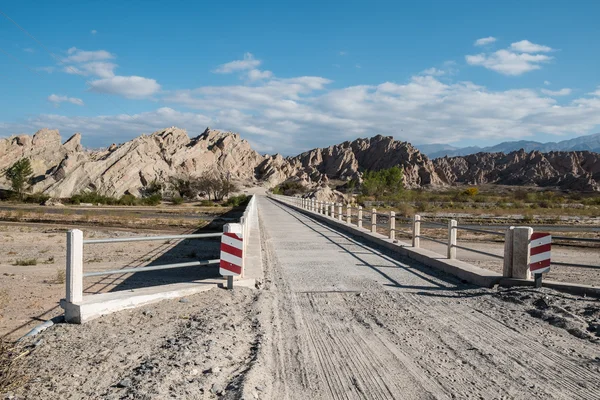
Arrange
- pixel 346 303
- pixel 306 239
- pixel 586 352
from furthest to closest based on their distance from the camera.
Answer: pixel 306 239 → pixel 346 303 → pixel 586 352

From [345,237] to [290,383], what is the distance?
570 inches

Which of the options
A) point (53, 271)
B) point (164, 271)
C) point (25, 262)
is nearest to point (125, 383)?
point (164, 271)

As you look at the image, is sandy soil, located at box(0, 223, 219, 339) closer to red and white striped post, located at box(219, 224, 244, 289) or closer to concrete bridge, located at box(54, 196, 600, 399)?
red and white striped post, located at box(219, 224, 244, 289)

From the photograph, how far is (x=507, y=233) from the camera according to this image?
30.0ft

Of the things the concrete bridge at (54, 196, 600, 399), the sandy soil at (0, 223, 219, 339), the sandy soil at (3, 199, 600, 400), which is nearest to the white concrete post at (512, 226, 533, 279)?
the concrete bridge at (54, 196, 600, 399)

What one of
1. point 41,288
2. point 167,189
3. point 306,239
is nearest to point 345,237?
point 306,239

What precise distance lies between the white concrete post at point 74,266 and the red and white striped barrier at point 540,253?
25.2 feet

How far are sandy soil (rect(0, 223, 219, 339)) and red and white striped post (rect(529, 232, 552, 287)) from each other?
9.00 m

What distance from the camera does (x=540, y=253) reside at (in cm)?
873

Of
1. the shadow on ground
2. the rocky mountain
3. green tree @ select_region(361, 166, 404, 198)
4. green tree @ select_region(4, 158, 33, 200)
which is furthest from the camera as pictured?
green tree @ select_region(361, 166, 404, 198)

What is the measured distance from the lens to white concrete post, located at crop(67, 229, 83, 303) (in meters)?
6.32

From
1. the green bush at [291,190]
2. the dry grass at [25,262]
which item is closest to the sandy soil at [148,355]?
the dry grass at [25,262]

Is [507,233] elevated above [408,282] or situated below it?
above

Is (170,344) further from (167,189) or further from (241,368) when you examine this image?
(167,189)
